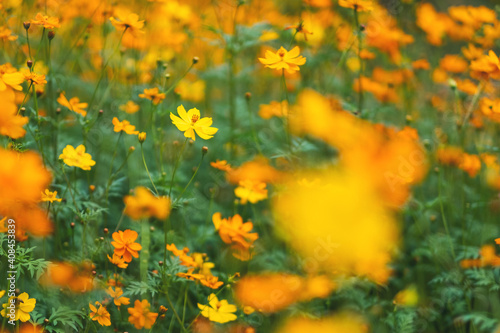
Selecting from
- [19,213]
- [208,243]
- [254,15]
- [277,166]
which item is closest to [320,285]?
[208,243]

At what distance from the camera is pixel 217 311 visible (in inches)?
41.9

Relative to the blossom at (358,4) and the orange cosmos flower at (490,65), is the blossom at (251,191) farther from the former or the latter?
the orange cosmos flower at (490,65)

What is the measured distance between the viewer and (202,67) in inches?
88.7

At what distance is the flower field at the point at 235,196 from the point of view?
101cm

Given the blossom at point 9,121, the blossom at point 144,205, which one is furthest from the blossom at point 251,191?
the blossom at point 9,121

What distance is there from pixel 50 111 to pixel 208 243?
656 millimetres

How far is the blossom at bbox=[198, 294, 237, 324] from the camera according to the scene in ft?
3.38

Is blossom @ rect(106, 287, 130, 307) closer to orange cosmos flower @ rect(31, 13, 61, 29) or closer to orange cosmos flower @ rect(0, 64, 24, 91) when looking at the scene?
orange cosmos flower @ rect(0, 64, 24, 91)

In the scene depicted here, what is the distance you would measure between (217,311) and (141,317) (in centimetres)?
17

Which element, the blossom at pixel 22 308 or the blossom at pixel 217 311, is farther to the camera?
the blossom at pixel 217 311

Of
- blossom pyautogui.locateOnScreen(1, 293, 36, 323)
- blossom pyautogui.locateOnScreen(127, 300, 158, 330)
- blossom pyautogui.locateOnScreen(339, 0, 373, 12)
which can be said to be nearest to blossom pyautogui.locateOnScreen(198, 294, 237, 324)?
blossom pyautogui.locateOnScreen(127, 300, 158, 330)

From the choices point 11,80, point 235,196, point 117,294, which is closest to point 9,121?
point 11,80

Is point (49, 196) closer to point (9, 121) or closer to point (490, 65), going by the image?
point (9, 121)

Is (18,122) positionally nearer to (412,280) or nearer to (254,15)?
(412,280)
